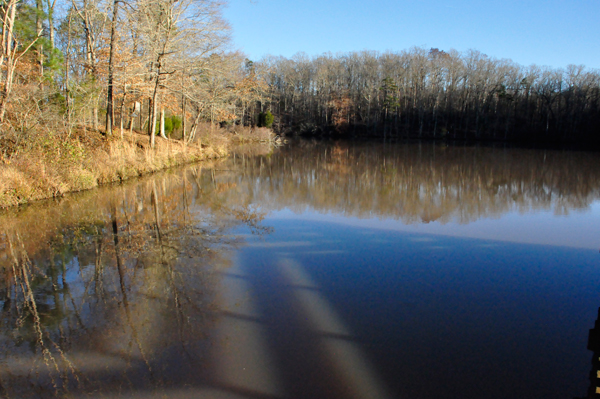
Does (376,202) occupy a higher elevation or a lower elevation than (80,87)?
lower

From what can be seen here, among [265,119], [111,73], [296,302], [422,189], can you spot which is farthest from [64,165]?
[265,119]

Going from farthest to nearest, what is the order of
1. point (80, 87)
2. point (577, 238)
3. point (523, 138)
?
1. point (523, 138)
2. point (80, 87)
3. point (577, 238)

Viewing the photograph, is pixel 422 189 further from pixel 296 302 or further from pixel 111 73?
pixel 111 73

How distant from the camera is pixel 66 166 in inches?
427

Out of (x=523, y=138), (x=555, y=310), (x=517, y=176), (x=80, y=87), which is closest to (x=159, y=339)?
(x=555, y=310)

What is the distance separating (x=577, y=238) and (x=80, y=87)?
15.8 metres

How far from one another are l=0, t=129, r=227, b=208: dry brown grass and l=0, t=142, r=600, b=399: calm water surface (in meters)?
0.78

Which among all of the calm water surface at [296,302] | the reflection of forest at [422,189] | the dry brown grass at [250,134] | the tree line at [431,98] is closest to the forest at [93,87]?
the calm water surface at [296,302]

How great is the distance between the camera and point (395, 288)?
4.86m

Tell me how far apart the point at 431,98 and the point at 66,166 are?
5271cm

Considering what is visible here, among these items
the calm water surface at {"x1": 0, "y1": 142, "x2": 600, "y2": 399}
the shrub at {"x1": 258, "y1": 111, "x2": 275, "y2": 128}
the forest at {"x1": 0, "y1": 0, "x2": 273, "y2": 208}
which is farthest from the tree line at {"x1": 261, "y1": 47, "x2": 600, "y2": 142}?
the calm water surface at {"x1": 0, "y1": 142, "x2": 600, "y2": 399}

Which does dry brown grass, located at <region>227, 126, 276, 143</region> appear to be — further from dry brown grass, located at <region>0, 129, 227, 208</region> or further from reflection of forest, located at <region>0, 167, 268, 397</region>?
reflection of forest, located at <region>0, 167, 268, 397</region>

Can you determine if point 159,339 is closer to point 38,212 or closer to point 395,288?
point 395,288

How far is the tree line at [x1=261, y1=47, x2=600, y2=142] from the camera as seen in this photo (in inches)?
1836
